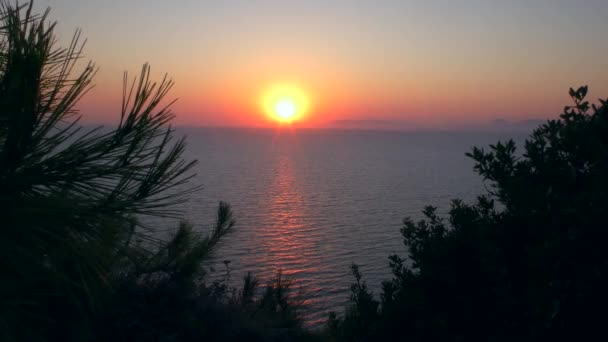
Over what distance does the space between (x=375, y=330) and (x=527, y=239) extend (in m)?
1.95

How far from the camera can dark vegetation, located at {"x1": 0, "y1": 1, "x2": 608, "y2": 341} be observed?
2.04 meters

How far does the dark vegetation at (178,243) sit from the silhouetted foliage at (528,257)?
1 cm

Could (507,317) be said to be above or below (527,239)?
below

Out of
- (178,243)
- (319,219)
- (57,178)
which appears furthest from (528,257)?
(319,219)

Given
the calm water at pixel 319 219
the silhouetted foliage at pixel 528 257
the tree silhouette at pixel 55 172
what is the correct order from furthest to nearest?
the calm water at pixel 319 219 → the silhouetted foliage at pixel 528 257 → the tree silhouette at pixel 55 172

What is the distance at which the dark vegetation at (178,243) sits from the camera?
2.04 m

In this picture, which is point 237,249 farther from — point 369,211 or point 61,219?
point 61,219

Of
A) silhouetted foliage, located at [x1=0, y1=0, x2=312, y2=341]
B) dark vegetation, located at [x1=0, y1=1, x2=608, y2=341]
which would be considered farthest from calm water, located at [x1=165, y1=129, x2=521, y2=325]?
silhouetted foliage, located at [x1=0, y1=0, x2=312, y2=341]

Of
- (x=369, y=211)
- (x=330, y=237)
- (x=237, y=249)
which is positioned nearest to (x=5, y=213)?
(x=237, y=249)

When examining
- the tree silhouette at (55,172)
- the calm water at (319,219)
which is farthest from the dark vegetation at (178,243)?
the calm water at (319,219)

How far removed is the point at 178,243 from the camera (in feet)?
21.7

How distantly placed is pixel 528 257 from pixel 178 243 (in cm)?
443

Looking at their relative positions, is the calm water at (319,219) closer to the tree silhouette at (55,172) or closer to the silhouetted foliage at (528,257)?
the silhouetted foliage at (528,257)

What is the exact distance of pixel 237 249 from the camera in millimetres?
27641
